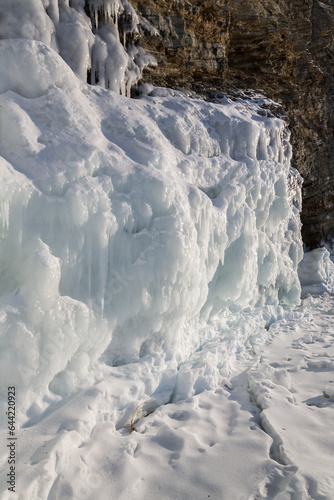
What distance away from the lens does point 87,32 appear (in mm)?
5672

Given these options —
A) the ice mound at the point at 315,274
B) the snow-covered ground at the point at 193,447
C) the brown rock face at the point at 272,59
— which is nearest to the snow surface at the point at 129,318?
the snow-covered ground at the point at 193,447

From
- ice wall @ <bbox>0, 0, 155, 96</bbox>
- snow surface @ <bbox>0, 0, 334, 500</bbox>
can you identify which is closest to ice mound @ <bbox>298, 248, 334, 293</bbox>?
snow surface @ <bbox>0, 0, 334, 500</bbox>

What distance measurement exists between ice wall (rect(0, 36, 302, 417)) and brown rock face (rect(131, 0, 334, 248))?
8.53 ft

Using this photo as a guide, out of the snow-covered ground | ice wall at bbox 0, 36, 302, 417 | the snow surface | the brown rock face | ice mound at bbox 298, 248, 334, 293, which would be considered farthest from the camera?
ice mound at bbox 298, 248, 334, 293

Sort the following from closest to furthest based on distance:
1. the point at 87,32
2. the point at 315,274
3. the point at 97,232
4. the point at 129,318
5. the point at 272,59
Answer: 1. the point at 97,232
2. the point at 129,318
3. the point at 87,32
4. the point at 272,59
5. the point at 315,274

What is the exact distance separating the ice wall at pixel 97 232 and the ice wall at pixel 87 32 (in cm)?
49

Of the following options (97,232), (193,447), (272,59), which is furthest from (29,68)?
(272,59)

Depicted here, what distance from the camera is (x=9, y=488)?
2473 millimetres

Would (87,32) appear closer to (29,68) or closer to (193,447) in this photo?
(29,68)

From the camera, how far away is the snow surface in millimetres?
2922

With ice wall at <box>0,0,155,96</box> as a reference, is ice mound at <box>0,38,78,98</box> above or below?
below

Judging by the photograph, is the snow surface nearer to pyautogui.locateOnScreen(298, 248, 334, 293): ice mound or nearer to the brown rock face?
the brown rock face

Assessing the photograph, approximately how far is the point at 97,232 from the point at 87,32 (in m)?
3.51

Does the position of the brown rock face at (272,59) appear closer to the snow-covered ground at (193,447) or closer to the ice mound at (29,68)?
the ice mound at (29,68)
